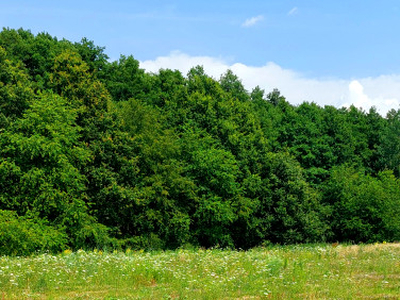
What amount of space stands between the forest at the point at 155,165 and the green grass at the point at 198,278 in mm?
15435

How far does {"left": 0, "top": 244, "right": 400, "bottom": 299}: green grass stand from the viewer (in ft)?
40.2

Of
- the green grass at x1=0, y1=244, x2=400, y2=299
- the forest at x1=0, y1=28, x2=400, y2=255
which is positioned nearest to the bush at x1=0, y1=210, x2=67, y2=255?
the forest at x1=0, y1=28, x2=400, y2=255

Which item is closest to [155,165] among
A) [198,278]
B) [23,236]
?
[23,236]

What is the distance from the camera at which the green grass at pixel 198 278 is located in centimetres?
1226

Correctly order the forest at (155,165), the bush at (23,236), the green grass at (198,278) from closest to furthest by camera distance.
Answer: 1. the green grass at (198,278)
2. the bush at (23,236)
3. the forest at (155,165)

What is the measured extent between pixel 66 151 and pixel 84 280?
22.3m

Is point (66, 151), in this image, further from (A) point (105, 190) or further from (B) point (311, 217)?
(B) point (311, 217)

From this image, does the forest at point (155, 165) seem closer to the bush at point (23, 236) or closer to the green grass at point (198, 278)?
the bush at point (23, 236)

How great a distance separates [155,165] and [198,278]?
29729mm

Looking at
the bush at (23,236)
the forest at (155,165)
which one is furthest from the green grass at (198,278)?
the forest at (155,165)

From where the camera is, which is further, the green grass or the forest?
the forest

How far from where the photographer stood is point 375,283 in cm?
1359

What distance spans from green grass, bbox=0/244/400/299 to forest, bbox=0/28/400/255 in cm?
1544

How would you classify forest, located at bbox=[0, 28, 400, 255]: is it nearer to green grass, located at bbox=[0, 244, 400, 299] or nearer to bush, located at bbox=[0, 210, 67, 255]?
bush, located at bbox=[0, 210, 67, 255]
